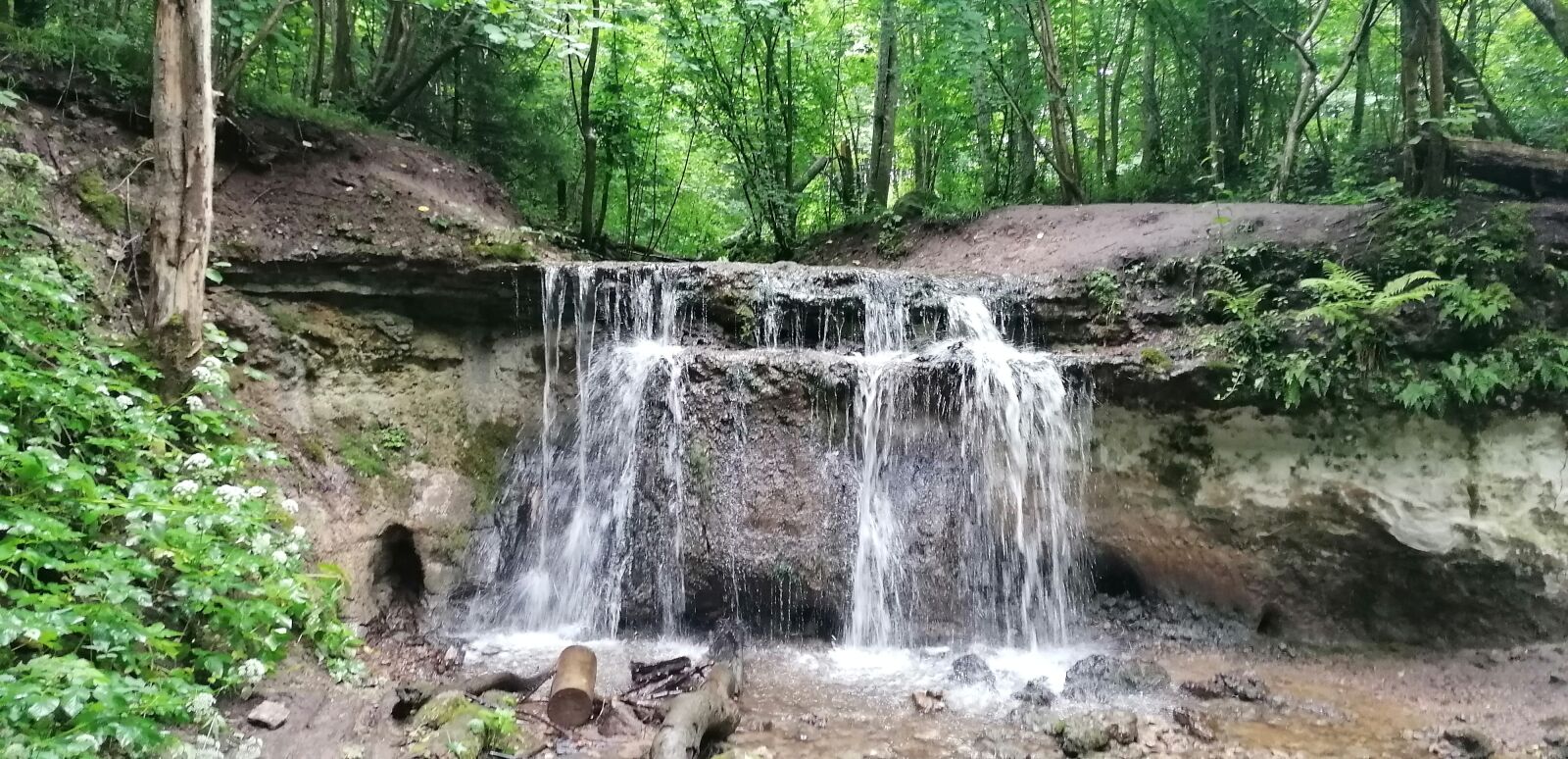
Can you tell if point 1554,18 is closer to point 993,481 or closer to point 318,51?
point 993,481

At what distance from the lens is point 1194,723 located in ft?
15.9

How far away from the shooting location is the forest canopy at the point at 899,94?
975 cm

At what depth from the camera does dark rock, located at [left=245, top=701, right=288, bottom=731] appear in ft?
12.2

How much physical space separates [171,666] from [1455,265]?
8.35 meters

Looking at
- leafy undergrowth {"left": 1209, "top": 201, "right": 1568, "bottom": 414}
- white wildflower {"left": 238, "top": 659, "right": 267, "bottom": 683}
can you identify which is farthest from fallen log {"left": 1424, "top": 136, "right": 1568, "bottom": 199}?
white wildflower {"left": 238, "top": 659, "right": 267, "bottom": 683}

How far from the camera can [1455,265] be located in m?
5.91

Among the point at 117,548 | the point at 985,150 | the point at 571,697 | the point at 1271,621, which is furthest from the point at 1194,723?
the point at 985,150

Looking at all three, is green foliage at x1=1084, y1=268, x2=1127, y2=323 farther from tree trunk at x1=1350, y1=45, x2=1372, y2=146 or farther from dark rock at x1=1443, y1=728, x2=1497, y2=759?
tree trunk at x1=1350, y1=45, x2=1372, y2=146

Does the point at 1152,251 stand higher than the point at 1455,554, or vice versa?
the point at 1152,251

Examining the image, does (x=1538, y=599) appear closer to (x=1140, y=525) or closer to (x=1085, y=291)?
(x=1140, y=525)

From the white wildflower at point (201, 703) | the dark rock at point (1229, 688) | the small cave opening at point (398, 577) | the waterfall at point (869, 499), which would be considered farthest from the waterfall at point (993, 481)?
the white wildflower at point (201, 703)

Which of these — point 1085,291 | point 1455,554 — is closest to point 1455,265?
point 1455,554

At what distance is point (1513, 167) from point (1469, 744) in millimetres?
4850

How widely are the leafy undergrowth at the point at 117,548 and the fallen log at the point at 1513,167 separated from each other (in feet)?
29.2
